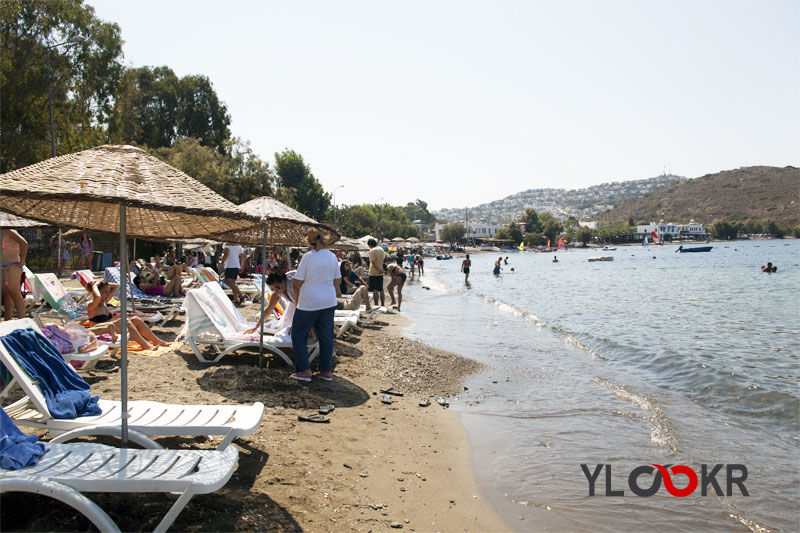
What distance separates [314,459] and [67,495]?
6.43 ft

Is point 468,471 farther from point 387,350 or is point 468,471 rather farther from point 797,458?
point 387,350

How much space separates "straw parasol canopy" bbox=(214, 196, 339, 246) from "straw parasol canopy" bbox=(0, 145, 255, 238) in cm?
228

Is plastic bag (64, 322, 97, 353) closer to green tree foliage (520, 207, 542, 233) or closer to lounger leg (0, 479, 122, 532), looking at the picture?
lounger leg (0, 479, 122, 532)

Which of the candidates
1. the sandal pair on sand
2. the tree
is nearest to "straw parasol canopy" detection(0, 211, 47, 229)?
the sandal pair on sand

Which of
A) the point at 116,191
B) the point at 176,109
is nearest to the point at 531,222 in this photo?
the point at 176,109

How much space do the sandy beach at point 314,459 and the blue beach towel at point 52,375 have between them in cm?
53

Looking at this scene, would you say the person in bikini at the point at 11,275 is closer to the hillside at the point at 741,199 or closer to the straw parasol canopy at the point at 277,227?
the straw parasol canopy at the point at 277,227

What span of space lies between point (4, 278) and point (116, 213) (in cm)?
471

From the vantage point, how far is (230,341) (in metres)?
6.85

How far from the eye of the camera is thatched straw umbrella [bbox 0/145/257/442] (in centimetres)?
297

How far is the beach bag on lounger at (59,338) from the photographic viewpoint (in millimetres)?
5570

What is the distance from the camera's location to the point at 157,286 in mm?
12680

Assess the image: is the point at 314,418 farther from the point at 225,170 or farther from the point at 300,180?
the point at 300,180

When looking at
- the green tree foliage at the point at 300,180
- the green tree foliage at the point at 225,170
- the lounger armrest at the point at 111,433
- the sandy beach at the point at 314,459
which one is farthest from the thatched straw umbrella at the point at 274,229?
the green tree foliage at the point at 300,180
